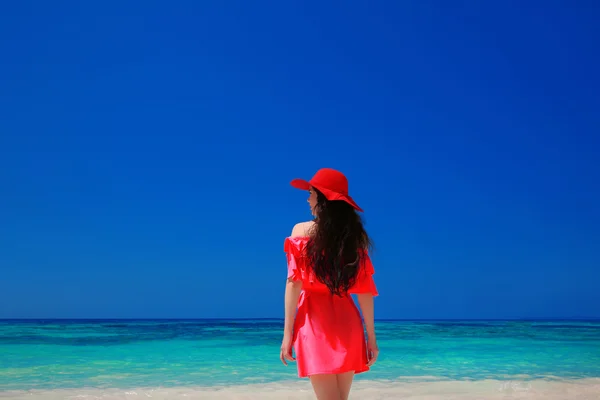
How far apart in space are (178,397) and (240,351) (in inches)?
239

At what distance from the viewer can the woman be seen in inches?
98.9

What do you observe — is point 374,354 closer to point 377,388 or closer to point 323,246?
point 323,246

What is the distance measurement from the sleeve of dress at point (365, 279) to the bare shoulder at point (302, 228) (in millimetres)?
259

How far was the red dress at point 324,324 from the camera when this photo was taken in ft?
8.23

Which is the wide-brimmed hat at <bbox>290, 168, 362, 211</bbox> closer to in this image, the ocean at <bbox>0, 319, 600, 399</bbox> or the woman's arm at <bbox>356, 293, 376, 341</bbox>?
the woman's arm at <bbox>356, 293, 376, 341</bbox>

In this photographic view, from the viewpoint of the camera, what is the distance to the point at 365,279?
261cm

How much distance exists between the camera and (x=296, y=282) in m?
2.55

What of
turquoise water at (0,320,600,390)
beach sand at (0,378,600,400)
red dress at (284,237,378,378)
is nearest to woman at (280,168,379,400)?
red dress at (284,237,378,378)

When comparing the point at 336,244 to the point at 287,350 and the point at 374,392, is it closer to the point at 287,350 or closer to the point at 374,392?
the point at 287,350

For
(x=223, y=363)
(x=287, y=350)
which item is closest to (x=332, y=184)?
(x=287, y=350)

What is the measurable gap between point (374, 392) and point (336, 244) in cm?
423

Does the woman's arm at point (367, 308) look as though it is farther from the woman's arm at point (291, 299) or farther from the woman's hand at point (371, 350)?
the woman's arm at point (291, 299)

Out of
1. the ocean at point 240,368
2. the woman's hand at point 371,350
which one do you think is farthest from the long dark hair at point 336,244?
the ocean at point 240,368

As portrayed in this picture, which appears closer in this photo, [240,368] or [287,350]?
[287,350]
